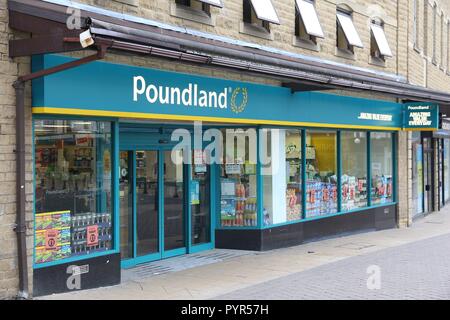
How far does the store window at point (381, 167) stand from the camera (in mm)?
15625

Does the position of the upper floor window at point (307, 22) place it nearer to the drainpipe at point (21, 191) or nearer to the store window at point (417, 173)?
the store window at point (417, 173)

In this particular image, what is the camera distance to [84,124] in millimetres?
8305

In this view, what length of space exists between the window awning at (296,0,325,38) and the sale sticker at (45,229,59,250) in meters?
6.99

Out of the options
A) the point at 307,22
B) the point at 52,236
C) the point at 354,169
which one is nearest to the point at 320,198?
the point at 354,169

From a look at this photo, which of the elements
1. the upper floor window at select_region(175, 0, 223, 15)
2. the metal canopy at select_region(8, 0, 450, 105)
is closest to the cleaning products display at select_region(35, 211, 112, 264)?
the metal canopy at select_region(8, 0, 450, 105)

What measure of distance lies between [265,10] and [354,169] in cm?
542

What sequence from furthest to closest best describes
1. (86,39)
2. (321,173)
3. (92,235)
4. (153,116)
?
1. (321,173)
2. (153,116)
3. (92,235)
4. (86,39)

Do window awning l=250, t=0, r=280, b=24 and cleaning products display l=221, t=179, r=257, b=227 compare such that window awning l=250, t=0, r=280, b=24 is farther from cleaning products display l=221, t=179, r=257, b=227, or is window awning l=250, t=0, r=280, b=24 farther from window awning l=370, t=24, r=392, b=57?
window awning l=370, t=24, r=392, b=57

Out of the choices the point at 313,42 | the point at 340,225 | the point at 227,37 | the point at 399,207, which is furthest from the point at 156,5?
the point at 399,207

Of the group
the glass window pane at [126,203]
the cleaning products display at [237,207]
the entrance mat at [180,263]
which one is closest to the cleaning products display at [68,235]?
the entrance mat at [180,263]

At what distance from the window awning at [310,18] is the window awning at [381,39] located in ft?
9.28

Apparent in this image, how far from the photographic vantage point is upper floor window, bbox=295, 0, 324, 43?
12.4 m

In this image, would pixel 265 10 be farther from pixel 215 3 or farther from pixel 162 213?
pixel 162 213

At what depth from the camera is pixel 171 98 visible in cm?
909
